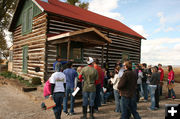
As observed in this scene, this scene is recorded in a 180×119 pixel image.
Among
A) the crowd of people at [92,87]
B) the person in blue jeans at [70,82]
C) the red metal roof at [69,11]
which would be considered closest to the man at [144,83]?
the crowd of people at [92,87]

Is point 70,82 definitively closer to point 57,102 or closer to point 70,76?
point 70,76

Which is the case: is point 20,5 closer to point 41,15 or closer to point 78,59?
point 41,15

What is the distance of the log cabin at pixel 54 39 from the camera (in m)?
9.23

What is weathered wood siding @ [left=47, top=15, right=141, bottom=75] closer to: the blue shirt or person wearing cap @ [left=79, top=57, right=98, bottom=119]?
the blue shirt

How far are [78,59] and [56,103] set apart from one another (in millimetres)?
7142

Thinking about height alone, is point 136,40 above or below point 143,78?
above

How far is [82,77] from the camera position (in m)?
4.94

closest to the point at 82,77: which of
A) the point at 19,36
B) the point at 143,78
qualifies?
the point at 143,78

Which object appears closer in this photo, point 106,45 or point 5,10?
point 106,45

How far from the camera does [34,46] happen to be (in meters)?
11.0

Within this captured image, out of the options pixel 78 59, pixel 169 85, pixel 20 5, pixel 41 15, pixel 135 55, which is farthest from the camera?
pixel 135 55

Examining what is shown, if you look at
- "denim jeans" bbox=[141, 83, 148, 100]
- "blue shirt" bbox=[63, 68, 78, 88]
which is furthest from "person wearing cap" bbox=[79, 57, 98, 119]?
"denim jeans" bbox=[141, 83, 148, 100]

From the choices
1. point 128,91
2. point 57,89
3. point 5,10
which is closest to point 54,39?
point 57,89

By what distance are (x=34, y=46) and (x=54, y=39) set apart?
2982mm
